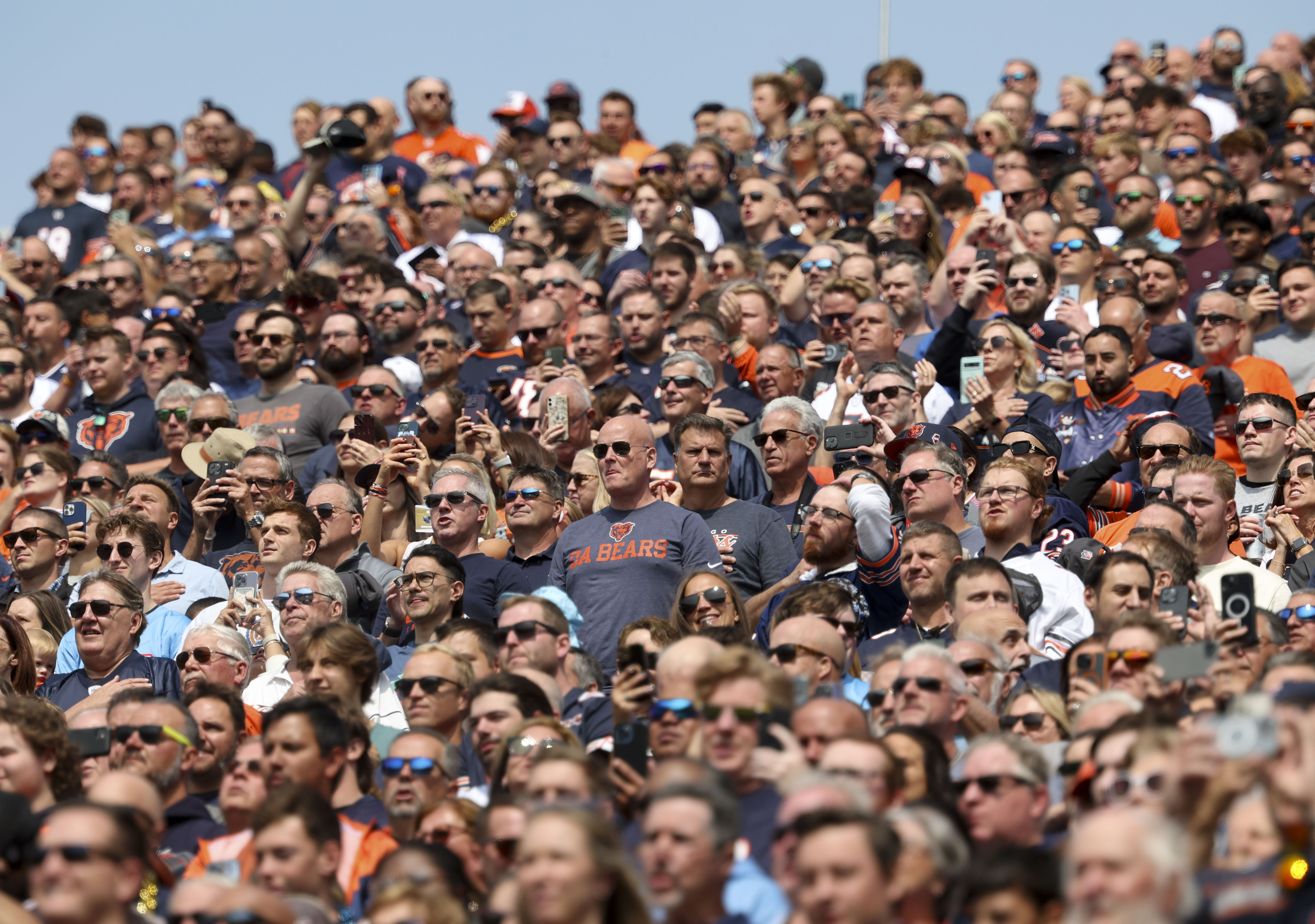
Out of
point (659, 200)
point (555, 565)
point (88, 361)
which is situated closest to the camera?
point (555, 565)

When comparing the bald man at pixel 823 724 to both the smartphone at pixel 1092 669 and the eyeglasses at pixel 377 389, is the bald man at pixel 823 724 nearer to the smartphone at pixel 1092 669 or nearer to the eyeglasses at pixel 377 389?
the smartphone at pixel 1092 669

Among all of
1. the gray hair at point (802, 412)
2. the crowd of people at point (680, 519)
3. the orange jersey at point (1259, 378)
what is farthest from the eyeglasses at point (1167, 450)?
the gray hair at point (802, 412)

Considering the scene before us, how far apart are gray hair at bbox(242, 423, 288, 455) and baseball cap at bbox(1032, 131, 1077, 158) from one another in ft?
21.7

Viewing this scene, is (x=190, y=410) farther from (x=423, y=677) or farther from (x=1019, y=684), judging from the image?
(x=1019, y=684)

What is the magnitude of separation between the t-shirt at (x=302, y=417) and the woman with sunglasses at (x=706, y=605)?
3.79 m

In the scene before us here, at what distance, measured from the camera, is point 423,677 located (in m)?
7.47

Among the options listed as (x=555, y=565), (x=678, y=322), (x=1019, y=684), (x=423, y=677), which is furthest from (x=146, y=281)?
(x=1019, y=684)

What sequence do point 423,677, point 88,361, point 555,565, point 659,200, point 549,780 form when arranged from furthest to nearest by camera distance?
point 659,200 → point 88,361 → point 555,565 → point 423,677 → point 549,780

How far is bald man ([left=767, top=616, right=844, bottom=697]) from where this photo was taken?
714 cm

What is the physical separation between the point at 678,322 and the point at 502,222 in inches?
159

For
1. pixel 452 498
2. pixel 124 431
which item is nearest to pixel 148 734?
pixel 452 498

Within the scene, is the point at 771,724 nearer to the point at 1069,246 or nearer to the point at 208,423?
the point at 208,423

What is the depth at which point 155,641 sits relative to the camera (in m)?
9.25

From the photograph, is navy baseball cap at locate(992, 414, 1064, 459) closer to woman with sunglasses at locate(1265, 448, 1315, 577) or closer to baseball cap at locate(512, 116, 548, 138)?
woman with sunglasses at locate(1265, 448, 1315, 577)
